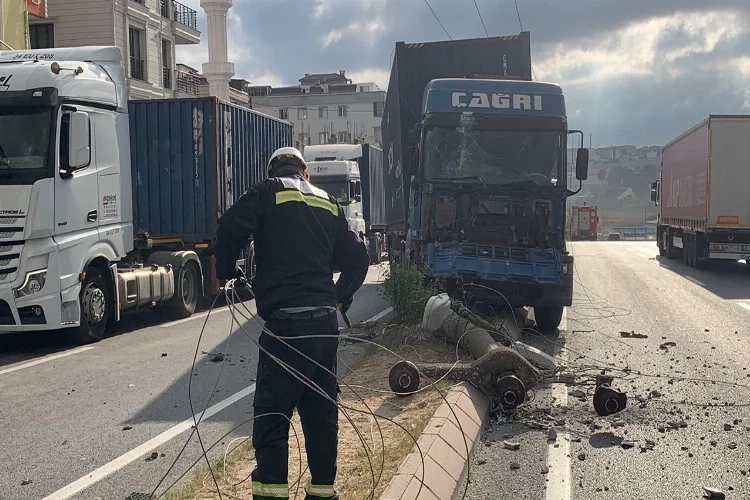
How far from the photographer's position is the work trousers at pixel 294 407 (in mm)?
4051

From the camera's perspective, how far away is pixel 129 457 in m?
5.68

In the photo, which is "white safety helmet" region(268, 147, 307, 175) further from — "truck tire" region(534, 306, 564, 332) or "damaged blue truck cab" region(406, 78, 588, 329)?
"truck tire" region(534, 306, 564, 332)

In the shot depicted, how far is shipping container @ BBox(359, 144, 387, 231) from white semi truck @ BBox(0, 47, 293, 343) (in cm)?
1112

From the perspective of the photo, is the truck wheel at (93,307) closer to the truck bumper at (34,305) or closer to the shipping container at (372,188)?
the truck bumper at (34,305)

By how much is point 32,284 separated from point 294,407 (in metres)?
6.67

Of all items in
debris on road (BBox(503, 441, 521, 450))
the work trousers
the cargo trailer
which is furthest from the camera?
the cargo trailer

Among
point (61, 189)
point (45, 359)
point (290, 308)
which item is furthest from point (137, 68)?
point (290, 308)

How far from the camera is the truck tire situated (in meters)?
11.1

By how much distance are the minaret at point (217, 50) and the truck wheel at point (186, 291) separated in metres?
30.2

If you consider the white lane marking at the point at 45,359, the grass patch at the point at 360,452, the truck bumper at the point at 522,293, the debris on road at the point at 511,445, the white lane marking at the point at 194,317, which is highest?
the truck bumper at the point at 522,293

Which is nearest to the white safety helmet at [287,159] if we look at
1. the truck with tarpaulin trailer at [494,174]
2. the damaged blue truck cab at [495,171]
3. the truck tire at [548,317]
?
the truck with tarpaulin trailer at [494,174]

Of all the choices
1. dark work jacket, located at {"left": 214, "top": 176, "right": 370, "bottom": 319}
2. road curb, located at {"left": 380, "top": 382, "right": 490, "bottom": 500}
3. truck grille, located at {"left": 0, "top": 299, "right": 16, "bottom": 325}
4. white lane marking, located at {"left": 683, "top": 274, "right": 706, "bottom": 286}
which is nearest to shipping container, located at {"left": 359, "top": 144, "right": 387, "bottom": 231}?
white lane marking, located at {"left": 683, "top": 274, "right": 706, "bottom": 286}

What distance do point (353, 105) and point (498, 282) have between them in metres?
76.7

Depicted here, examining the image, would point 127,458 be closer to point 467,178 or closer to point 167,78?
point 467,178
